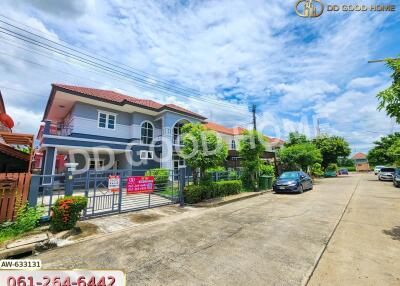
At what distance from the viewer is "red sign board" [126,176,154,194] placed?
830cm

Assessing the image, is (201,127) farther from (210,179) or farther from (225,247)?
(225,247)

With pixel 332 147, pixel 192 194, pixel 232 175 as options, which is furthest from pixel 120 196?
pixel 332 147

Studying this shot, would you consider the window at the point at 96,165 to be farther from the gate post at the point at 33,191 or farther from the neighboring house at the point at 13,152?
the gate post at the point at 33,191

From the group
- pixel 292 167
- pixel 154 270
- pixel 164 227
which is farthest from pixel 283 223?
pixel 292 167

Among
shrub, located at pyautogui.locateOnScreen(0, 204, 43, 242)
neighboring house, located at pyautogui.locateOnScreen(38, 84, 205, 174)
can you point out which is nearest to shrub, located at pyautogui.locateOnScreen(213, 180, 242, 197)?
neighboring house, located at pyautogui.locateOnScreen(38, 84, 205, 174)

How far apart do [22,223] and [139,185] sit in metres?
3.91

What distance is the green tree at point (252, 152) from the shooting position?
1352cm

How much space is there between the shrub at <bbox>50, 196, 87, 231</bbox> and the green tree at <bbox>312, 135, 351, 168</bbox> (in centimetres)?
3603

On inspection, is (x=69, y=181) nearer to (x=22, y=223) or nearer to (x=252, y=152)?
(x=22, y=223)

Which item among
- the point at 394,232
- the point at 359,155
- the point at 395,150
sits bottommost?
the point at 394,232

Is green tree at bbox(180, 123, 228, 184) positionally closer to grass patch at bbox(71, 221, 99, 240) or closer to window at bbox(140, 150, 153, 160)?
grass patch at bbox(71, 221, 99, 240)

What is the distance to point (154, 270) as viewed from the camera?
3559 millimetres

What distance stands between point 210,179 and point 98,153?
430 inches

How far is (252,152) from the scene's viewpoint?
45.1ft
